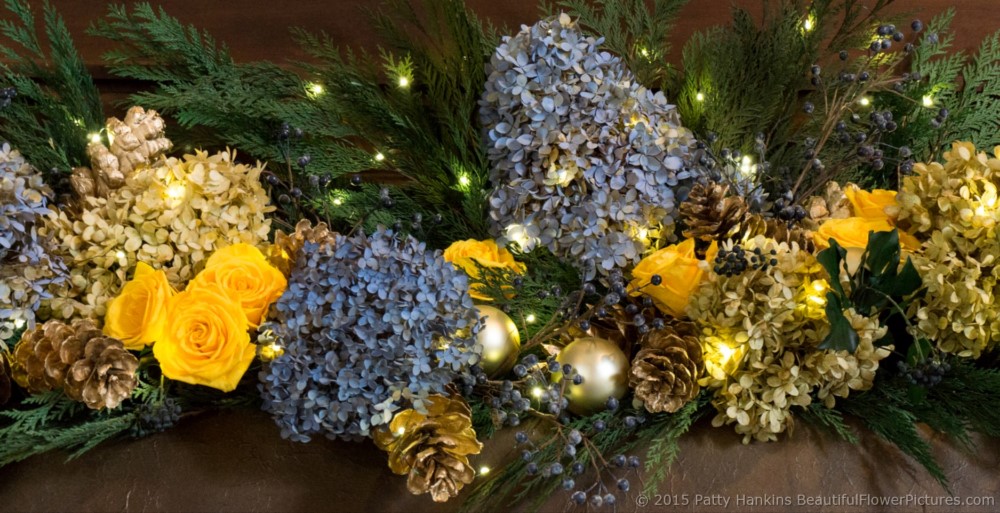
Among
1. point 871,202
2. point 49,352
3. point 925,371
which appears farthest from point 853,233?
point 49,352

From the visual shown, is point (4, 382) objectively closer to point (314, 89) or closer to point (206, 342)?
point (206, 342)

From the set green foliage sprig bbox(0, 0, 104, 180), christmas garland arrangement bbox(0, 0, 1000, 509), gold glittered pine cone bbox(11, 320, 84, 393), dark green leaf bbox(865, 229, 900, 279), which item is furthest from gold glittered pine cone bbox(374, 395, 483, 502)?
green foliage sprig bbox(0, 0, 104, 180)

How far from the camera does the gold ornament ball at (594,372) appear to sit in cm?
96

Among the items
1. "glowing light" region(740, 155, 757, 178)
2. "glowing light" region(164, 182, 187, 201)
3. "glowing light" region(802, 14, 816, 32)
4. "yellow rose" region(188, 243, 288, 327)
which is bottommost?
"yellow rose" region(188, 243, 288, 327)

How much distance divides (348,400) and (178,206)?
316 mm

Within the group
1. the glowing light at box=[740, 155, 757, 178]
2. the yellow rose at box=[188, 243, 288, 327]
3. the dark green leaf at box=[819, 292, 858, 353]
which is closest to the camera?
the dark green leaf at box=[819, 292, 858, 353]

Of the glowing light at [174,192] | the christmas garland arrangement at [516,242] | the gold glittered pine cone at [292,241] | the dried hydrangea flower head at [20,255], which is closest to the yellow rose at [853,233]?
the christmas garland arrangement at [516,242]

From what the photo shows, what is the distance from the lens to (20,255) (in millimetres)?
925

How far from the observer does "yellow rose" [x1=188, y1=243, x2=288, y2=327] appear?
96cm

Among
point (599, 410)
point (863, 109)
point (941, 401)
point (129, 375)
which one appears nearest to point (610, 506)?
point (599, 410)

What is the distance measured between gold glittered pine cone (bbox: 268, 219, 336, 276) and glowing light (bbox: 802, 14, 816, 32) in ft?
2.19

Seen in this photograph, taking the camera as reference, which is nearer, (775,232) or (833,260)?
(833,260)

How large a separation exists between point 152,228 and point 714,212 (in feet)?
2.11

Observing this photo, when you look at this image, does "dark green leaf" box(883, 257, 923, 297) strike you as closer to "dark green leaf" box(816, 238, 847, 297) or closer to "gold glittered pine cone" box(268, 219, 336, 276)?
"dark green leaf" box(816, 238, 847, 297)
